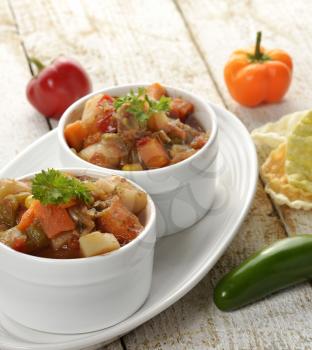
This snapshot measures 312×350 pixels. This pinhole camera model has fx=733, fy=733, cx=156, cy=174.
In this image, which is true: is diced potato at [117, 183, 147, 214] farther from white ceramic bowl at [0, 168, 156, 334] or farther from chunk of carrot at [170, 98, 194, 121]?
chunk of carrot at [170, 98, 194, 121]

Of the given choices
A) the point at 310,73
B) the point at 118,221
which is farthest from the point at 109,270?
the point at 310,73

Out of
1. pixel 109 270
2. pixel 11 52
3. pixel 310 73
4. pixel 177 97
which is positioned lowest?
pixel 310 73

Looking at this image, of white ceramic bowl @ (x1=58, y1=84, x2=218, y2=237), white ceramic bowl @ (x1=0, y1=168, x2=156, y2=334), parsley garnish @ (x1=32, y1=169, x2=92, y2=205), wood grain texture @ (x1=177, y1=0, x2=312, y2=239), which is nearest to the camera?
white ceramic bowl @ (x1=0, y1=168, x2=156, y2=334)

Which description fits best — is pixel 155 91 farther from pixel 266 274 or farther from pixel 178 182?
pixel 266 274

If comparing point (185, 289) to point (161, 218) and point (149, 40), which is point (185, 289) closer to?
point (161, 218)

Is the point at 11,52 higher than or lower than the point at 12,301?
lower

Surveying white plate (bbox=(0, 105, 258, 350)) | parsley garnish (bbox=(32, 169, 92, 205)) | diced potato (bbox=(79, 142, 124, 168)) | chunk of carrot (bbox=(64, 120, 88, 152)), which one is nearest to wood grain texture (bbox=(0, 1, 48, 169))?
white plate (bbox=(0, 105, 258, 350))
